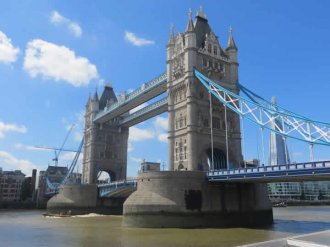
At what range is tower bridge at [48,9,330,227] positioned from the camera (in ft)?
127

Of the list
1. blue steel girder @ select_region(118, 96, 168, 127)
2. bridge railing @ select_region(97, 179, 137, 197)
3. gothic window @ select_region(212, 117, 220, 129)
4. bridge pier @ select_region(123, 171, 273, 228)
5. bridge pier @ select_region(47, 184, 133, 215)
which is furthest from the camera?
bridge pier @ select_region(47, 184, 133, 215)

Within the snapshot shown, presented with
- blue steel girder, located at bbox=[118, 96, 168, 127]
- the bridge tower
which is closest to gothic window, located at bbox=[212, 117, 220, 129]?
blue steel girder, located at bbox=[118, 96, 168, 127]

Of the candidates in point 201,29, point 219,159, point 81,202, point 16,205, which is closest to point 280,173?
point 219,159

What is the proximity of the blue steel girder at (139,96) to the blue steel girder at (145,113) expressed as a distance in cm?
162

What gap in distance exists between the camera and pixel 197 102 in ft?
164

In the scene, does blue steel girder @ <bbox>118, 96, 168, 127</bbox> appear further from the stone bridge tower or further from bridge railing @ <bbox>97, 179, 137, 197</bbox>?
bridge railing @ <bbox>97, 179, 137, 197</bbox>

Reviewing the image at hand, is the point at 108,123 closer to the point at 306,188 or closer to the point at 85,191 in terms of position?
the point at 85,191

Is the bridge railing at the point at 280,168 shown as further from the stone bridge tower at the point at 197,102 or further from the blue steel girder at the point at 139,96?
the blue steel girder at the point at 139,96

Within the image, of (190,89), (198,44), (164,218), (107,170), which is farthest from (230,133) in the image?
(107,170)

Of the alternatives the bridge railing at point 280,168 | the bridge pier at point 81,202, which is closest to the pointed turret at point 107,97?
the bridge pier at point 81,202

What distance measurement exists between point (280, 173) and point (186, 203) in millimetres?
10735

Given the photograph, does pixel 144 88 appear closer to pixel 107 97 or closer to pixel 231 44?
pixel 231 44

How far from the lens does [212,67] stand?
53.0m

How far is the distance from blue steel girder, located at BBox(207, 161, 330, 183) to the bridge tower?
1847 inches
